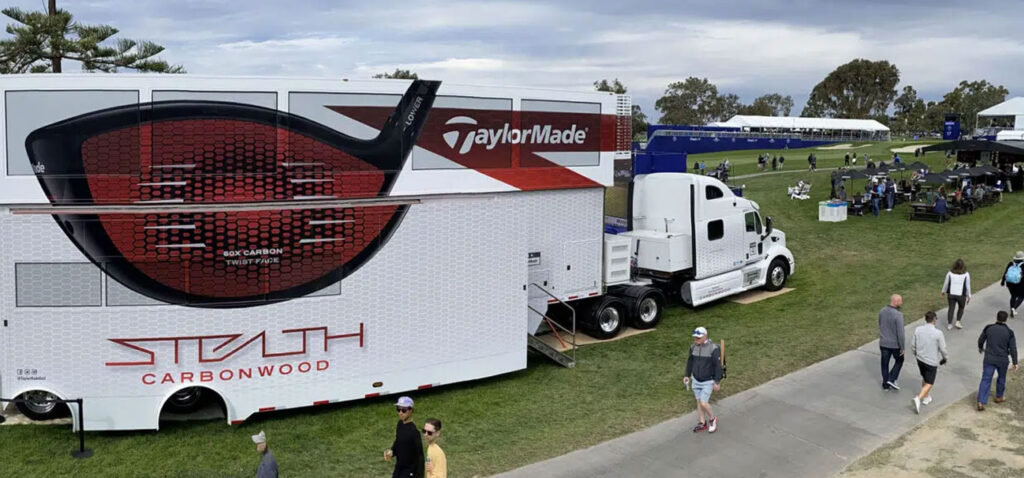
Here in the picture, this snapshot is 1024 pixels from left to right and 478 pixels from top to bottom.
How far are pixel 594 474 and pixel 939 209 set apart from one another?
76.7ft

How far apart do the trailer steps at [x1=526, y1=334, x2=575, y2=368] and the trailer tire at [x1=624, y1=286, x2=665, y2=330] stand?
8.22 feet

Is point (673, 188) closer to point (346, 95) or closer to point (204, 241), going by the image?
point (346, 95)

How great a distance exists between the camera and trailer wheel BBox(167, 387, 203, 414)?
32.5 ft

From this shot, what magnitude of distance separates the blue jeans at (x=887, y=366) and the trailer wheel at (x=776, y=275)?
6.81 meters

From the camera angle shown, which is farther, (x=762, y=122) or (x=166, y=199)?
(x=762, y=122)

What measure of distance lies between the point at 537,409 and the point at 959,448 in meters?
5.09

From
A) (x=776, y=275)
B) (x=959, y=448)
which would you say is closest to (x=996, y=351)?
(x=959, y=448)

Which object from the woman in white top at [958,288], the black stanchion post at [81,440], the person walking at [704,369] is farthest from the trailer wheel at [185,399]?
the woman in white top at [958,288]

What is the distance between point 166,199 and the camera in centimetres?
949

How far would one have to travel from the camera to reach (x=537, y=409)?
10750 mm

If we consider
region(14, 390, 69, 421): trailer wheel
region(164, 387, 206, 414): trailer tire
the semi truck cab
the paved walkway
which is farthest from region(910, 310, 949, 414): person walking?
region(14, 390, 69, 421): trailer wheel

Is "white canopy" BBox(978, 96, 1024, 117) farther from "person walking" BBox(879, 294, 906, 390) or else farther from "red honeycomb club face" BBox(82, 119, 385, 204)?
"red honeycomb club face" BBox(82, 119, 385, 204)

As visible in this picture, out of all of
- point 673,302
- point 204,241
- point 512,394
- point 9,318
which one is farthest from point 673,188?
point 9,318

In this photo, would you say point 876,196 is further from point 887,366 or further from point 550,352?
point 550,352
